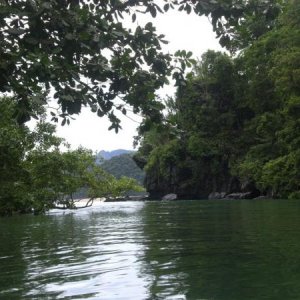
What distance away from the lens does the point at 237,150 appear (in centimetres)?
6244

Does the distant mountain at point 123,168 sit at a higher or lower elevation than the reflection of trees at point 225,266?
higher

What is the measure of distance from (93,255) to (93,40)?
6189 mm

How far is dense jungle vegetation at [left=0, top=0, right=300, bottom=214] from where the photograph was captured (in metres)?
4.08

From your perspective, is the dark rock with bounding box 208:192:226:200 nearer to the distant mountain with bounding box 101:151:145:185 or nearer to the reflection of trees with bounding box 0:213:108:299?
the reflection of trees with bounding box 0:213:108:299

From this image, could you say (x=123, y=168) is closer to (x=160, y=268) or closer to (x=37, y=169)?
(x=37, y=169)

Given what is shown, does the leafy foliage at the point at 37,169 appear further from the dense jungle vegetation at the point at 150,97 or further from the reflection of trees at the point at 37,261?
the reflection of trees at the point at 37,261

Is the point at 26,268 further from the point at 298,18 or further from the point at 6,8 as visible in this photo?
the point at 298,18

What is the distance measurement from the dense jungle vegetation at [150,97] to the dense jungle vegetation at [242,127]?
164mm

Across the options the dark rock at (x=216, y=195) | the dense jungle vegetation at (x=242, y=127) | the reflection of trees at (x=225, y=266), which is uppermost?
the dense jungle vegetation at (x=242, y=127)

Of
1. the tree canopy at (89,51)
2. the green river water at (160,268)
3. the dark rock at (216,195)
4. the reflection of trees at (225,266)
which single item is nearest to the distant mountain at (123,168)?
the dark rock at (216,195)

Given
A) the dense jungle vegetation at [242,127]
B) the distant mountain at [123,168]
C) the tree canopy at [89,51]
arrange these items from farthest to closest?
the distant mountain at [123,168] < the dense jungle vegetation at [242,127] < the tree canopy at [89,51]

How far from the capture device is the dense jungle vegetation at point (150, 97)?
4078 mm

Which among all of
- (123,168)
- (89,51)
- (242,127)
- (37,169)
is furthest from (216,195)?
(123,168)

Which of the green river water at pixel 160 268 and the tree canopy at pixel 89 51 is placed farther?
the green river water at pixel 160 268
